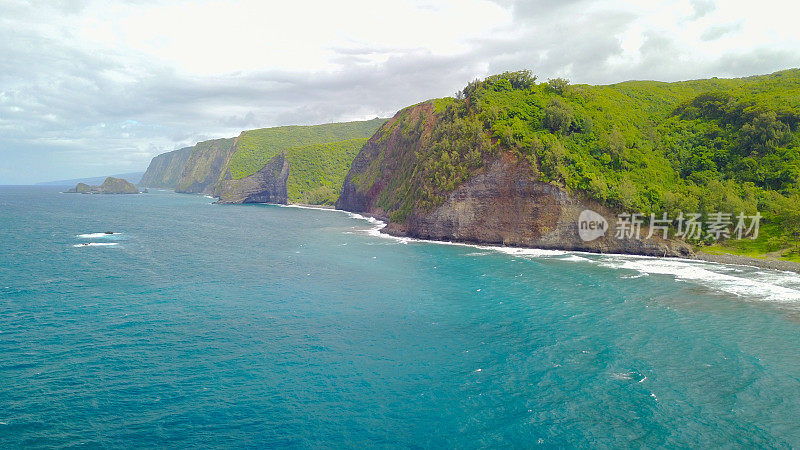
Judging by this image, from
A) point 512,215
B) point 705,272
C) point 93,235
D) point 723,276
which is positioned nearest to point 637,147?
point 512,215

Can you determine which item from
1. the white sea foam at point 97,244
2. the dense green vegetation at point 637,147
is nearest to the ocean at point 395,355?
the white sea foam at point 97,244

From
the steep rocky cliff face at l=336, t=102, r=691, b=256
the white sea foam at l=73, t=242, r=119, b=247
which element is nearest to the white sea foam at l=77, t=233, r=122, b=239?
the white sea foam at l=73, t=242, r=119, b=247

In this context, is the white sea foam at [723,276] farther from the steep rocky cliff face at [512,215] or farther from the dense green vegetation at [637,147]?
the dense green vegetation at [637,147]

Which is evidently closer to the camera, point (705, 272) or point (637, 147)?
point (705, 272)

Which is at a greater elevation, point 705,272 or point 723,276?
point 705,272

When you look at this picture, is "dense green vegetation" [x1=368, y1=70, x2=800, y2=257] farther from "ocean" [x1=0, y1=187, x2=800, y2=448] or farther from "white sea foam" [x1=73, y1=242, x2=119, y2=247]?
"white sea foam" [x1=73, y1=242, x2=119, y2=247]

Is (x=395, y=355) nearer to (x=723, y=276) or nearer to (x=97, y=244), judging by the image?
(x=723, y=276)
